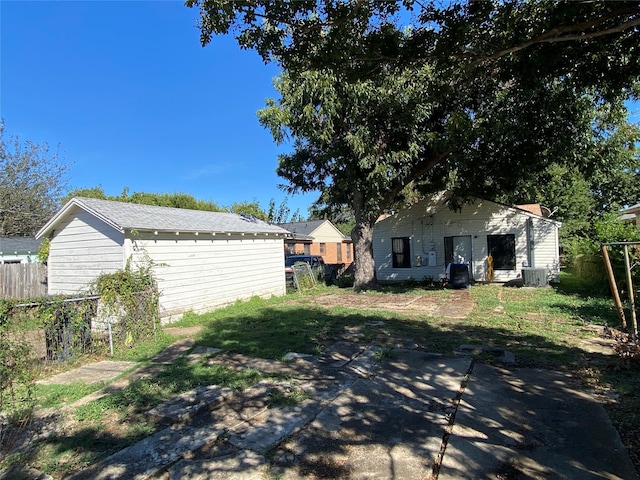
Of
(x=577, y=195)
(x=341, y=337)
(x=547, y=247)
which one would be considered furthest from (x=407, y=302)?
(x=577, y=195)

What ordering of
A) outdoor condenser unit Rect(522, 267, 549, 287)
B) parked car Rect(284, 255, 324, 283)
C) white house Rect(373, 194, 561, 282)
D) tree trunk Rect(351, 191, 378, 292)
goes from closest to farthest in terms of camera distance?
outdoor condenser unit Rect(522, 267, 549, 287)
tree trunk Rect(351, 191, 378, 292)
white house Rect(373, 194, 561, 282)
parked car Rect(284, 255, 324, 283)

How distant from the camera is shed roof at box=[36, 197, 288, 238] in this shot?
9.23 meters

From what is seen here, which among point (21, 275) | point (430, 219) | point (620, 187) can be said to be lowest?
point (21, 275)

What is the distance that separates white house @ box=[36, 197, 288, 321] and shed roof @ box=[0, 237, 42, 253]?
1012 centimetres

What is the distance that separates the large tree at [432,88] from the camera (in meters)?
4.32

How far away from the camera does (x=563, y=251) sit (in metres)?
23.5

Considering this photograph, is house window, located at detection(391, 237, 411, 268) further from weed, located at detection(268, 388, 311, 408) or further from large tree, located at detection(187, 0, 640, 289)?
weed, located at detection(268, 388, 311, 408)

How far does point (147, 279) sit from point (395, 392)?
611 centimetres

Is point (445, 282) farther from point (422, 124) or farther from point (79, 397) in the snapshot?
point (79, 397)

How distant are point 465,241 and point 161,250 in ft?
43.1

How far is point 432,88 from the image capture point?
20.3ft

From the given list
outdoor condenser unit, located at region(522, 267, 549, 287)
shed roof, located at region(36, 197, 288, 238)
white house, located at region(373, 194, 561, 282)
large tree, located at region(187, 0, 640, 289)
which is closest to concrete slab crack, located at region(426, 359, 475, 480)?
large tree, located at region(187, 0, 640, 289)

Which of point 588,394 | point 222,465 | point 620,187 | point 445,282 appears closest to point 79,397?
point 222,465

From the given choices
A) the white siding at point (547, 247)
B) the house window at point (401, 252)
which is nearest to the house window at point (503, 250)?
the white siding at point (547, 247)
